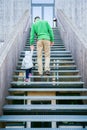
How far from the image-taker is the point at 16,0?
20.5 meters

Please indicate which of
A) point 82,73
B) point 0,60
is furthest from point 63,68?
point 0,60

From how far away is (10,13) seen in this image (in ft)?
66.6

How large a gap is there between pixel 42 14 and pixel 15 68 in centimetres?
1277

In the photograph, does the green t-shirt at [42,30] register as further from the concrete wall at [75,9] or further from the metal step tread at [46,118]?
the concrete wall at [75,9]

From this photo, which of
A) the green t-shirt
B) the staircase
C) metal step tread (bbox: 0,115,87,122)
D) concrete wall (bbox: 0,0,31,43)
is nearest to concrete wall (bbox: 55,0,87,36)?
concrete wall (bbox: 0,0,31,43)

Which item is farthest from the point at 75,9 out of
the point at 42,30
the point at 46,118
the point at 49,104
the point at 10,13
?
the point at 46,118

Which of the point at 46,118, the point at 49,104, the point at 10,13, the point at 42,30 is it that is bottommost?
the point at 46,118

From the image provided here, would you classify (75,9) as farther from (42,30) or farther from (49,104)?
(49,104)

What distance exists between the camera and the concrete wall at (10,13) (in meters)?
20.0

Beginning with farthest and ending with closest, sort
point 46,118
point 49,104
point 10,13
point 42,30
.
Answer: point 10,13
point 42,30
point 49,104
point 46,118

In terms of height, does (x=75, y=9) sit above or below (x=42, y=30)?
above

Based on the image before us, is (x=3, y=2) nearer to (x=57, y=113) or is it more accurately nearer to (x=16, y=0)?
(x=16, y=0)

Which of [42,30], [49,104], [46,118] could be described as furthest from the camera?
[42,30]

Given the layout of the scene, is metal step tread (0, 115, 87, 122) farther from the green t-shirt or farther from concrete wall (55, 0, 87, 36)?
concrete wall (55, 0, 87, 36)
